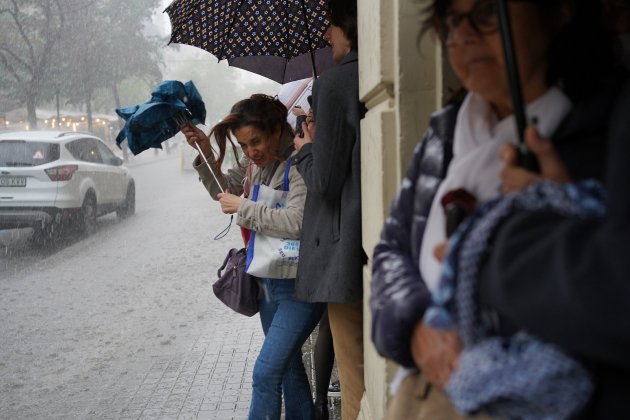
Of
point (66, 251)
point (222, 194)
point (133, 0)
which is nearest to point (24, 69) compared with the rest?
point (133, 0)

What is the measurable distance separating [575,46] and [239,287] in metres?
2.33

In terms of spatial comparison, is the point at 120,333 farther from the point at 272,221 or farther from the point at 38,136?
the point at 38,136

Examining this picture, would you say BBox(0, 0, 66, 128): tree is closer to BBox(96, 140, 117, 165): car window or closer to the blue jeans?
BBox(96, 140, 117, 165): car window

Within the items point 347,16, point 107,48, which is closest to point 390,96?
point 347,16

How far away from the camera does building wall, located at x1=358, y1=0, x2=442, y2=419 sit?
6.87ft

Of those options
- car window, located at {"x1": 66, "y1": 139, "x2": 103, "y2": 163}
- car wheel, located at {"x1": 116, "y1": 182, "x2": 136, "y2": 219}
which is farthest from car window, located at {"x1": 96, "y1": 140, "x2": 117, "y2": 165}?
car wheel, located at {"x1": 116, "y1": 182, "x2": 136, "y2": 219}

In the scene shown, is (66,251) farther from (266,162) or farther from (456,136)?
(456,136)

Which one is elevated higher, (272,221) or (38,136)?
(38,136)

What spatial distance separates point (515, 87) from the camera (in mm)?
1105

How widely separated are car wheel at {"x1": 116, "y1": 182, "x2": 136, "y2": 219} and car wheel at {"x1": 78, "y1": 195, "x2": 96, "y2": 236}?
5.46ft

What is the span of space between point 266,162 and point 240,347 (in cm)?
288

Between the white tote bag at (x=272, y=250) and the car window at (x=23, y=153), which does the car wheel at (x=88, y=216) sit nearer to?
the car window at (x=23, y=153)

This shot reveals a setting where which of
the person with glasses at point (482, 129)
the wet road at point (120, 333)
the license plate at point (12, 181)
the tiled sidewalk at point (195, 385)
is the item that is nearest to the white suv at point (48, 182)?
the license plate at point (12, 181)

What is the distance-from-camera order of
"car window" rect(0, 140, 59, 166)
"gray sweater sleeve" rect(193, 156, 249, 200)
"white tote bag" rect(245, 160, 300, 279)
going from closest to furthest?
"white tote bag" rect(245, 160, 300, 279) < "gray sweater sleeve" rect(193, 156, 249, 200) < "car window" rect(0, 140, 59, 166)
